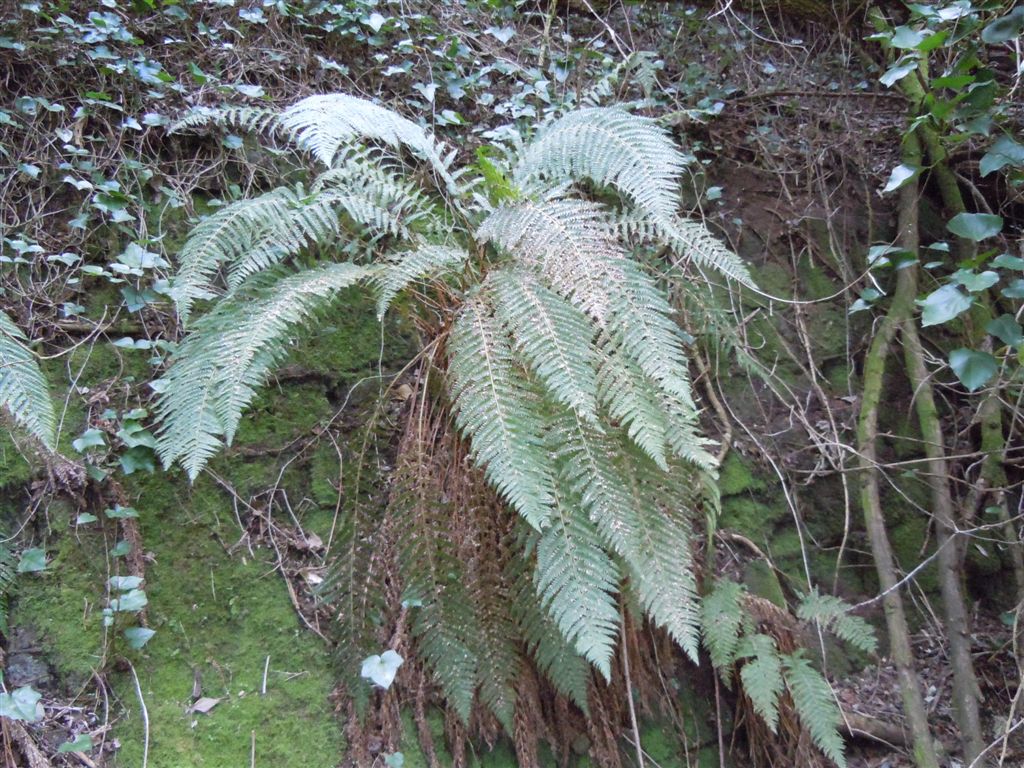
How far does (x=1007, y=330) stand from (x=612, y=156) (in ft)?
4.28

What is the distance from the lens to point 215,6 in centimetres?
288

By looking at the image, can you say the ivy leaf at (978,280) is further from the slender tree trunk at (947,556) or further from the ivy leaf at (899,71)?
the ivy leaf at (899,71)

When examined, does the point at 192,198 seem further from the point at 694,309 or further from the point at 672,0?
the point at 672,0

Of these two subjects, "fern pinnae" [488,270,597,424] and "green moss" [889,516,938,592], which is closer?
"fern pinnae" [488,270,597,424]

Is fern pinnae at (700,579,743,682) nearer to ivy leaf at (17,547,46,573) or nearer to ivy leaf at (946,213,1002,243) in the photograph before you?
ivy leaf at (946,213,1002,243)

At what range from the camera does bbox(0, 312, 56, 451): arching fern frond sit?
162cm

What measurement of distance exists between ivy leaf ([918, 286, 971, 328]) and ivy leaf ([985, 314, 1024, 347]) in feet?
0.49

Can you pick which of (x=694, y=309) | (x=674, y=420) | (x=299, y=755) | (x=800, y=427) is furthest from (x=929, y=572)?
(x=299, y=755)

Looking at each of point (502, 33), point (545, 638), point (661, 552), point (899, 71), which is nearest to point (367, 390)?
point (545, 638)

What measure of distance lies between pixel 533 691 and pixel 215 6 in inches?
110

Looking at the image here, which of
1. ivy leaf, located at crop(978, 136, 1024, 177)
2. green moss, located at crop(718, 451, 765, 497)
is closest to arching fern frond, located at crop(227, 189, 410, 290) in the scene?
green moss, located at crop(718, 451, 765, 497)

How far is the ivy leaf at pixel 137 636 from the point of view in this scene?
70.1 inches

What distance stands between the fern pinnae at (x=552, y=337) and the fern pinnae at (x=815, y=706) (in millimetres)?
1074

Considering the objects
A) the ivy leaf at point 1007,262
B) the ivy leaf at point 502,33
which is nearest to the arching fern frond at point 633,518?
the ivy leaf at point 1007,262
